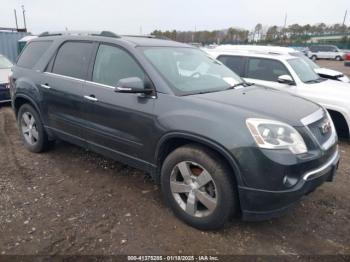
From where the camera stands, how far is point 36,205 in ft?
11.6

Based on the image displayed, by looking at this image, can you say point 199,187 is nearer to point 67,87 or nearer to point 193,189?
point 193,189

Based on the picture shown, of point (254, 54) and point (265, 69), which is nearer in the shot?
point (265, 69)

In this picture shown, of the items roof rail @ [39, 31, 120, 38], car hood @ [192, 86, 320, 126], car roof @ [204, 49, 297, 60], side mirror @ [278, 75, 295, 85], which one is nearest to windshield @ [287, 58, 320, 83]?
car roof @ [204, 49, 297, 60]

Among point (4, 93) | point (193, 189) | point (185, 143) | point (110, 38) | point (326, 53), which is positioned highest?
point (110, 38)

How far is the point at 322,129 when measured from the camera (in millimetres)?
3141

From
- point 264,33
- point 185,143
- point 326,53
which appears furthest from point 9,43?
point 264,33

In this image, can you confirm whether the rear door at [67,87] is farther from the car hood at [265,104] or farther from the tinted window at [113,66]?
the car hood at [265,104]

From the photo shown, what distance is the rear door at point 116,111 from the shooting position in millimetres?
3344

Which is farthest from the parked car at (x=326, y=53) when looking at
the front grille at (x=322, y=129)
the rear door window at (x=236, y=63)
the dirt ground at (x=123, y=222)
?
the front grille at (x=322, y=129)

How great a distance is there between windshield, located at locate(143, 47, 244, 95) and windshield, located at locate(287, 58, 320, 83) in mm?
2920

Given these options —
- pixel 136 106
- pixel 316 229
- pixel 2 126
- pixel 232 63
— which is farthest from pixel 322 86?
pixel 2 126

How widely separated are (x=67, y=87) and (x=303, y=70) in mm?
4888

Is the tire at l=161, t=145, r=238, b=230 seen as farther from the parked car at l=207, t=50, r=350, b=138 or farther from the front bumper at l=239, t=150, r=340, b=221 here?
the parked car at l=207, t=50, r=350, b=138

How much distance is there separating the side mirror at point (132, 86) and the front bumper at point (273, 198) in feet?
4.40
